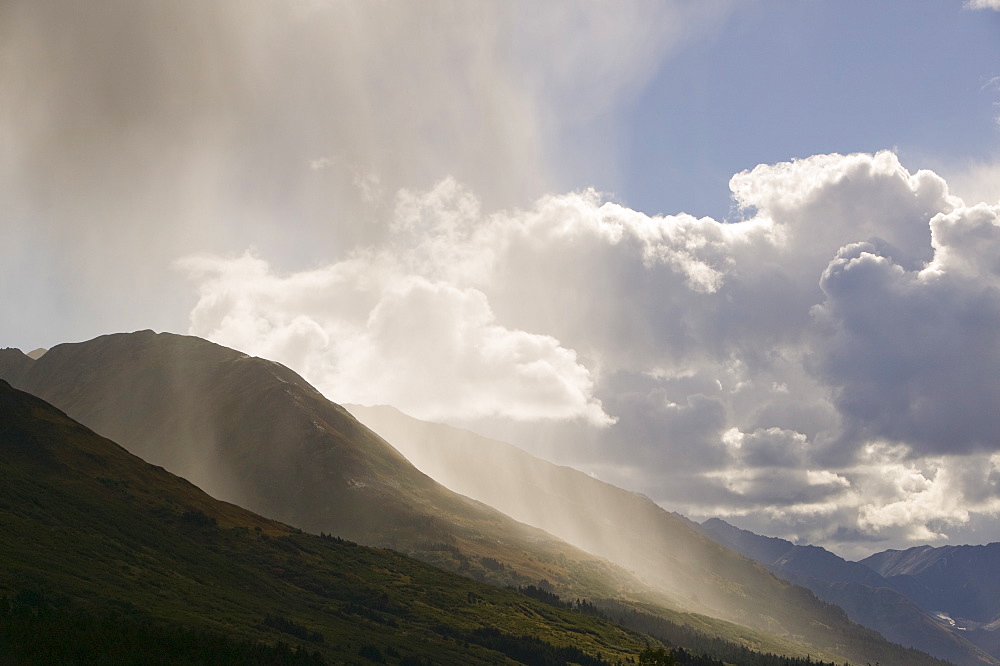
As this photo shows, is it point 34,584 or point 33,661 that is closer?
point 33,661

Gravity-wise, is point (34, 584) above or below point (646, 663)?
below

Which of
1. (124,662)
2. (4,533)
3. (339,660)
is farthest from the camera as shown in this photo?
(339,660)

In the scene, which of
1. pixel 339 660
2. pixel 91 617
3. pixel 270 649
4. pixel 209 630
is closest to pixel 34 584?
pixel 91 617

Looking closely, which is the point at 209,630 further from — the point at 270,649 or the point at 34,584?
the point at 34,584

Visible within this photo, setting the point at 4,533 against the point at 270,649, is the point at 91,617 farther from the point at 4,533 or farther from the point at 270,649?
the point at 4,533

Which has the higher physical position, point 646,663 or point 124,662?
point 646,663

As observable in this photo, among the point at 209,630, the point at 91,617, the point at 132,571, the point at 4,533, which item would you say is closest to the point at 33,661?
the point at 91,617

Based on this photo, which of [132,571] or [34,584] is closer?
[34,584]

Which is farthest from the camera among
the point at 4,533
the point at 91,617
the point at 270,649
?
the point at 4,533

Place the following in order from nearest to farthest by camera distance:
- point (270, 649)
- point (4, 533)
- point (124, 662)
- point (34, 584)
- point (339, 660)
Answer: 1. point (124, 662)
2. point (34, 584)
3. point (270, 649)
4. point (4, 533)
5. point (339, 660)

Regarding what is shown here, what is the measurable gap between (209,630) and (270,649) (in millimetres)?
16092

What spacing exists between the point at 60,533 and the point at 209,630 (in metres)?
66.1

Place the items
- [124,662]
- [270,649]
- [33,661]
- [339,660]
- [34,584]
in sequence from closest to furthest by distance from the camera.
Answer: [33,661] → [124,662] → [34,584] → [270,649] → [339,660]

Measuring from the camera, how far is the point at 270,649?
15700cm
